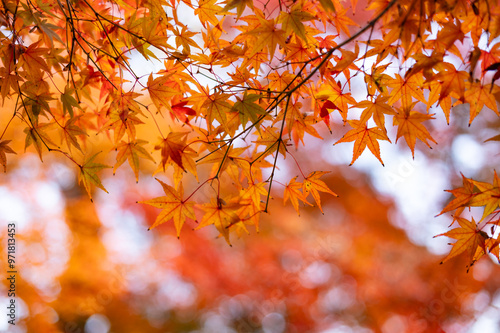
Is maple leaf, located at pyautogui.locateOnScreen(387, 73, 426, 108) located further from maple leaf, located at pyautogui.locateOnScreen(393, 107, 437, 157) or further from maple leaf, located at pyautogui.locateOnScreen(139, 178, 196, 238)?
maple leaf, located at pyautogui.locateOnScreen(139, 178, 196, 238)

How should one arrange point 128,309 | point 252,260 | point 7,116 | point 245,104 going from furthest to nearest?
1. point 252,260
2. point 128,309
3. point 7,116
4. point 245,104

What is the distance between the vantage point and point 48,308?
3670 mm

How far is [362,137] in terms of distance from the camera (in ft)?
3.65

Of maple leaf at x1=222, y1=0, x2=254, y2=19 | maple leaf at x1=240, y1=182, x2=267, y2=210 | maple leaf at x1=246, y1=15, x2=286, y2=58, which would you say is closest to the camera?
maple leaf at x1=222, y1=0, x2=254, y2=19

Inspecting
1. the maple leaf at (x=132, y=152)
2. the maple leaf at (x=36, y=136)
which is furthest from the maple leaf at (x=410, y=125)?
the maple leaf at (x=36, y=136)

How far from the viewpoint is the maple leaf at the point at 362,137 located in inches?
43.0

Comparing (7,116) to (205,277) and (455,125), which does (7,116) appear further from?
(455,125)

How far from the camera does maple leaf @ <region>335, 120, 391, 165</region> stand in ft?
3.59

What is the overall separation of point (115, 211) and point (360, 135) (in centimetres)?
370

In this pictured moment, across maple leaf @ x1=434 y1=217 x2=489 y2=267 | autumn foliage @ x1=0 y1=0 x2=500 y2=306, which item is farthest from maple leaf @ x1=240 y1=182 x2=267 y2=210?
maple leaf @ x1=434 y1=217 x2=489 y2=267

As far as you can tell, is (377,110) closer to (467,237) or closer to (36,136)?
(467,237)

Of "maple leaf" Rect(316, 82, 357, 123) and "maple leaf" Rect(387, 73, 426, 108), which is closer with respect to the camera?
"maple leaf" Rect(387, 73, 426, 108)

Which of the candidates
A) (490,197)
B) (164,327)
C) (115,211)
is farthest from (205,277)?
(490,197)

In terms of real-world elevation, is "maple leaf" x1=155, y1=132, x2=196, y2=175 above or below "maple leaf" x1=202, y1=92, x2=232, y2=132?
below
